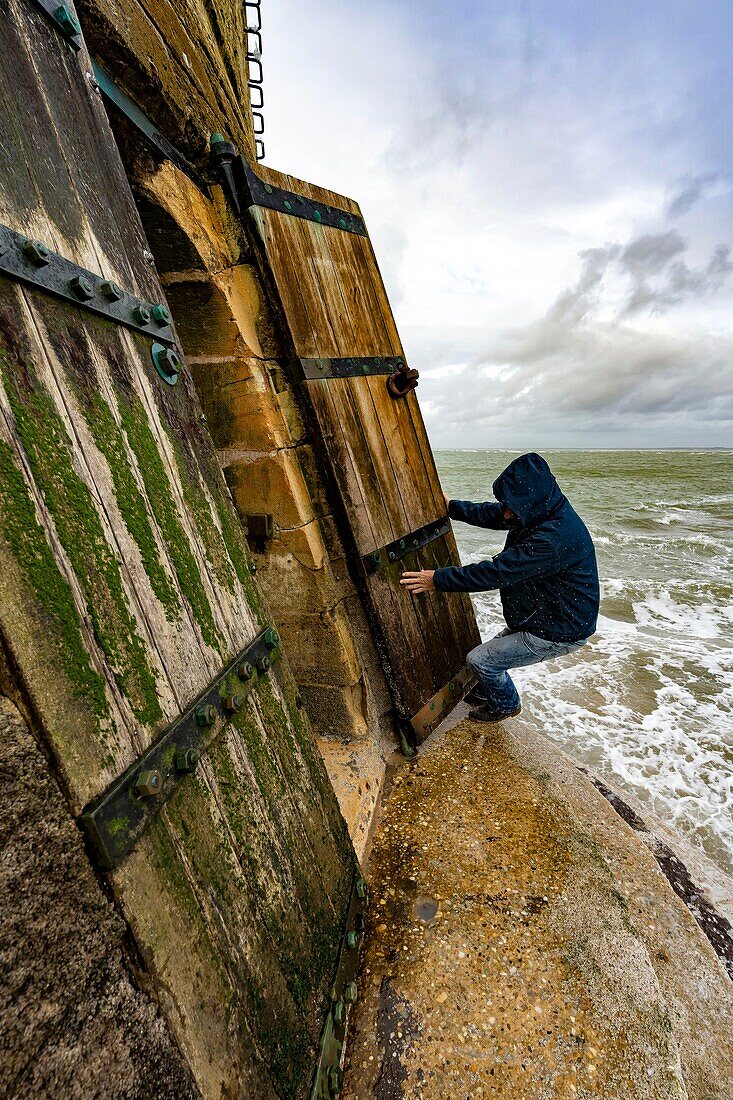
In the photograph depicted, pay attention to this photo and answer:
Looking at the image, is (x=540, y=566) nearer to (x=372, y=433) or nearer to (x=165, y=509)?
(x=372, y=433)

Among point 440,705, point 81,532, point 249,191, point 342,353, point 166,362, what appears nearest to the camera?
point 81,532

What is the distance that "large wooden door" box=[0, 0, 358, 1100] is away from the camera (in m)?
0.91

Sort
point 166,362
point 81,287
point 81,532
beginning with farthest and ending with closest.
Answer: point 166,362 < point 81,287 < point 81,532

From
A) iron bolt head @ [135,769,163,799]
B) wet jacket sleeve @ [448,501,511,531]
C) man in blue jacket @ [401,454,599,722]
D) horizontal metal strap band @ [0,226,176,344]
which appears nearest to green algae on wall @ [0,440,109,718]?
iron bolt head @ [135,769,163,799]

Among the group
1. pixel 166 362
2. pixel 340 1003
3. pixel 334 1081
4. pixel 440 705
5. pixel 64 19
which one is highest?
pixel 64 19

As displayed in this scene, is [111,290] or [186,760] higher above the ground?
[111,290]

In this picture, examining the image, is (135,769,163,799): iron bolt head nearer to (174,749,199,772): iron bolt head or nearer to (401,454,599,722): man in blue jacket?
(174,749,199,772): iron bolt head

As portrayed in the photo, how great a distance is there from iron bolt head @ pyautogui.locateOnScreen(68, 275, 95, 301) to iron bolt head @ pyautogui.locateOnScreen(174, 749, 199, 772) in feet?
3.59

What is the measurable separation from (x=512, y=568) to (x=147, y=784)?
222 centimetres

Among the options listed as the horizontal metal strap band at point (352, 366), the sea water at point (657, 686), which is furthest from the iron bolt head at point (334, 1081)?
the horizontal metal strap band at point (352, 366)

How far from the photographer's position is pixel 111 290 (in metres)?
1.21

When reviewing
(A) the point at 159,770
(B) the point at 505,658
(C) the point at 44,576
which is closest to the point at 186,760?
(A) the point at 159,770

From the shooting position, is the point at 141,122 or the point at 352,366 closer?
the point at 141,122

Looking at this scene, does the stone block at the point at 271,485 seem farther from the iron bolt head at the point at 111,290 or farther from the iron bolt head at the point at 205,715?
the iron bolt head at the point at 205,715
